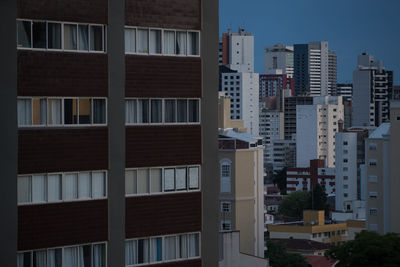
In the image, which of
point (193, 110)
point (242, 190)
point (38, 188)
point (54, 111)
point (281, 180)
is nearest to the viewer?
point (38, 188)

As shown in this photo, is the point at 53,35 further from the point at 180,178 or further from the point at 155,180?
the point at 180,178

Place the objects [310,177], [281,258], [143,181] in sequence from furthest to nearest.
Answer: [310,177], [281,258], [143,181]

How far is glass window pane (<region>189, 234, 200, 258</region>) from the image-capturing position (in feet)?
45.7

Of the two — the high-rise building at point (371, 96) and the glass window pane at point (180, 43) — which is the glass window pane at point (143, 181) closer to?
the glass window pane at point (180, 43)

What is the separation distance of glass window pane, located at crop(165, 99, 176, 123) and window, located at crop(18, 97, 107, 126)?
1020 mm

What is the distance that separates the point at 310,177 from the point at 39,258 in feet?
347

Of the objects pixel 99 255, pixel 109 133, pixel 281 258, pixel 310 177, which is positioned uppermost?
pixel 109 133

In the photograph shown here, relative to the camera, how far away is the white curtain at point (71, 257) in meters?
12.7

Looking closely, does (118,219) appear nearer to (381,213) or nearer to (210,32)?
(210,32)

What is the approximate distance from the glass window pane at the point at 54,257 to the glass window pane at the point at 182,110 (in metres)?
2.71

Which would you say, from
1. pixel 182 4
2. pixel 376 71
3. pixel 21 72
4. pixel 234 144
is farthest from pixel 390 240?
pixel 376 71

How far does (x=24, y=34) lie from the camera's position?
1242 cm

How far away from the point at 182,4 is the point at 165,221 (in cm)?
323

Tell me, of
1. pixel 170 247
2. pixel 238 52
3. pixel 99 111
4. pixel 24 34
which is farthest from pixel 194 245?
pixel 238 52
